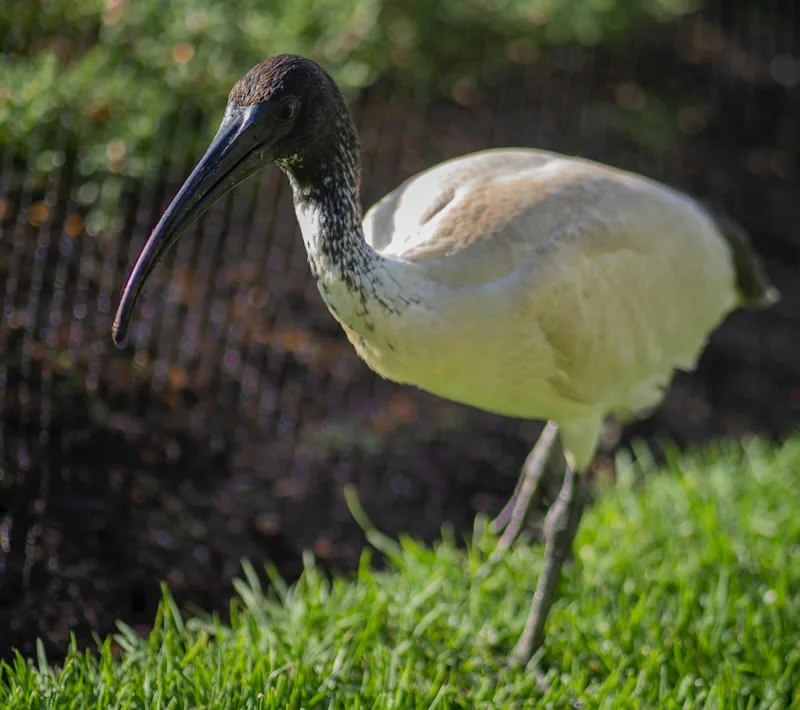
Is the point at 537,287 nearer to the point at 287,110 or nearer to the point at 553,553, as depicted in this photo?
the point at 287,110

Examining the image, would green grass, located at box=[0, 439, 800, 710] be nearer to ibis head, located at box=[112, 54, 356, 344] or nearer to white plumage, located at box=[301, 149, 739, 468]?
white plumage, located at box=[301, 149, 739, 468]

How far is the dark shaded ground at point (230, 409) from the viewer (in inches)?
150

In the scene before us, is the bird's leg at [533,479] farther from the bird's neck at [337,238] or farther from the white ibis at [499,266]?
the bird's neck at [337,238]

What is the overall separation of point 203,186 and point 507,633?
192 centimetres

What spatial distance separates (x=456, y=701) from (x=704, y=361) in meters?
3.43

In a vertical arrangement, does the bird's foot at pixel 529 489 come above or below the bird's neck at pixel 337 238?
below

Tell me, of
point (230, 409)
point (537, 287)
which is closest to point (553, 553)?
point (537, 287)

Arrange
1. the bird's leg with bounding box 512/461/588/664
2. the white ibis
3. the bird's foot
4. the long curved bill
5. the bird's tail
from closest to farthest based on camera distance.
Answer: the long curved bill → the white ibis → the bird's leg with bounding box 512/461/588/664 → the bird's foot → the bird's tail

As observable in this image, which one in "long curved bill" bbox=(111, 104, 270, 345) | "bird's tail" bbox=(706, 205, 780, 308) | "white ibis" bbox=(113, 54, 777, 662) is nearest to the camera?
"long curved bill" bbox=(111, 104, 270, 345)

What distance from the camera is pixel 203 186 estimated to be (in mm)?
2607

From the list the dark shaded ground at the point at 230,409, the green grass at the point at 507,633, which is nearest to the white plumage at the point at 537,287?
the green grass at the point at 507,633

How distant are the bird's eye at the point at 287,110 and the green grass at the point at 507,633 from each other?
151 cm

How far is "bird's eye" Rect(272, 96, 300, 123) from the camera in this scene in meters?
2.67

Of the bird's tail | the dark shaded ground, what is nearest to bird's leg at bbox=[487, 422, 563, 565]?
the dark shaded ground
